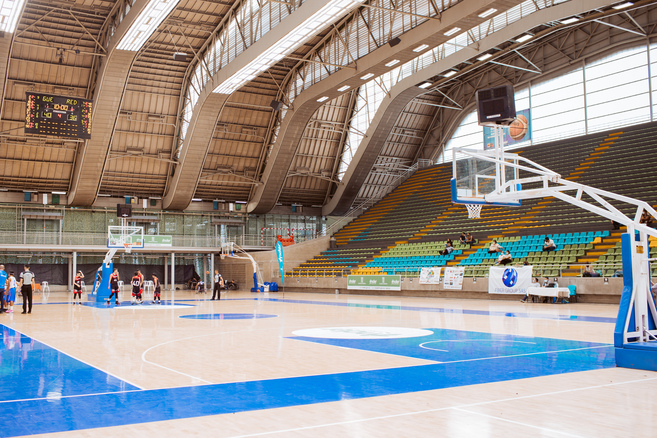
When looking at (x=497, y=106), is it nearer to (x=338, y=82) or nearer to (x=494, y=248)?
(x=494, y=248)

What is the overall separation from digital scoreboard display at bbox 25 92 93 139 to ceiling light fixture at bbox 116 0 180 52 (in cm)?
359

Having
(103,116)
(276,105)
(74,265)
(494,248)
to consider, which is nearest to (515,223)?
(494,248)

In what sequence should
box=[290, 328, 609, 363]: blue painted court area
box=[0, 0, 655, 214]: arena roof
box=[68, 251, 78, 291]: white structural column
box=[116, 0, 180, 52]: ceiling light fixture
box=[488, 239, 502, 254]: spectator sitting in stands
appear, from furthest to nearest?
box=[68, 251, 78, 291]: white structural column → box=[488, 239, 502, 254]: spectator sitting in stands → box=[0, 0, 655, 214]: arena roof → box=[116, 0, 180, 52]: ceiling light fixture → box=[290, 328, 609, 363]: blue painted court area

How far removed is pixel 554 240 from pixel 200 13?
843 inches

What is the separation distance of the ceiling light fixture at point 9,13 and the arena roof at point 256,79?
15cm

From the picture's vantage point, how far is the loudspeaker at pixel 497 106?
13.0m

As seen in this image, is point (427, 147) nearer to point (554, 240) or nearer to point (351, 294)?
point (351, 294)

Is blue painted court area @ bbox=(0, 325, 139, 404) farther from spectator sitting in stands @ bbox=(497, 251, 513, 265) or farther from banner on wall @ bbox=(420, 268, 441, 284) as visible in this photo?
banner on wall @ bbox=(420, 268, 441, 284)

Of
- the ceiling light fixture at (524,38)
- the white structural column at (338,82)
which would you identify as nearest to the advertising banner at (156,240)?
the white structural column at (338,82)

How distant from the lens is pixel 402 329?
586 inches

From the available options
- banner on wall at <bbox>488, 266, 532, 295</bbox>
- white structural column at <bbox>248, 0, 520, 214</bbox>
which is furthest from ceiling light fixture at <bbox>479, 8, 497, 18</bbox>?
banner on wall at <bbox>488, 266, 532, 295</bbox>

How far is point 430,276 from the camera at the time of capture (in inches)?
1200

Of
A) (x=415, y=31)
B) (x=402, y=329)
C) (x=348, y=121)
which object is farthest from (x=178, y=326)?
(x=348, y=121)

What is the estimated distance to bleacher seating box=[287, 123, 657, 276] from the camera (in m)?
27.8
